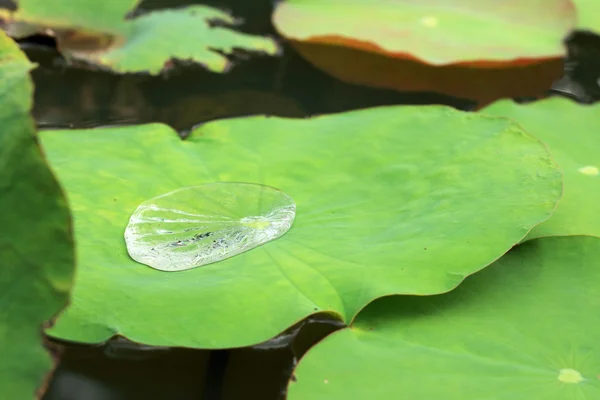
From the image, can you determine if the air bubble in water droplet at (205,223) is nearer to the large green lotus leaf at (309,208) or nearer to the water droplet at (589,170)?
the large green lotus leaf at (309,208)

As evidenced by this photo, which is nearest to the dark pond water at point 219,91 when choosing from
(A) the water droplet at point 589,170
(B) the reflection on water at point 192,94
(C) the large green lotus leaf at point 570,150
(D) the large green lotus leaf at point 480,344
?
(B) the reflection on water at point 192,94

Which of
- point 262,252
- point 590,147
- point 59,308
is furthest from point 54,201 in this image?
point 590,147

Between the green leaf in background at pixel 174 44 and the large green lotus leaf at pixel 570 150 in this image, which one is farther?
the green leaf in background at pixel 174 44

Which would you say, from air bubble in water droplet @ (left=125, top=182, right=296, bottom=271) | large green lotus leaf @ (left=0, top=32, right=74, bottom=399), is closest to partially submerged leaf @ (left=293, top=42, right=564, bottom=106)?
air bubble in water droplet @ (left=125, top=182, right=296, bottom=271)

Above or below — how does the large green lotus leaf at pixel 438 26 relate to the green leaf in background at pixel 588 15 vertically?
below

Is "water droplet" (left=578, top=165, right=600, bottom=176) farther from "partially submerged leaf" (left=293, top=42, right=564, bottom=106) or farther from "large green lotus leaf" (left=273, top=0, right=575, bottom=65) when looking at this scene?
"large green lotus leaf" (left=273, top=0, right=575, bottom=65)

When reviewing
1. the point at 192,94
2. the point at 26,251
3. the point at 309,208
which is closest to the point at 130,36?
the point at 192,94

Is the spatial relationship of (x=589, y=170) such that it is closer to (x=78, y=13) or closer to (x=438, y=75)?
(x=438, y=75)

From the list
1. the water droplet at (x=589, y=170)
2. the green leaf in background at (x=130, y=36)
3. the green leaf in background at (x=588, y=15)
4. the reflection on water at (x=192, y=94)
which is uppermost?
the green leaf in background at (x=588, y=15)
